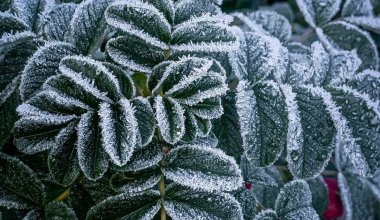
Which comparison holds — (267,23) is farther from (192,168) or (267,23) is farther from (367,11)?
(192,168)

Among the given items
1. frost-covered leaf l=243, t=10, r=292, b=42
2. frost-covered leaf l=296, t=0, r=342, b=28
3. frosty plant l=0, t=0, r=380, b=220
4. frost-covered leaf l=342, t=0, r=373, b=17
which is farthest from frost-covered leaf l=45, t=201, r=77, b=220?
frost-covered leaf l=342, t=0, r=373, b=17

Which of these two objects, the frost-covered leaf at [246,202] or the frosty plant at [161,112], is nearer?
the frosty plant at [161,112]

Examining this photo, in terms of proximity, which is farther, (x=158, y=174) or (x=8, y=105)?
(x=8, y=105)

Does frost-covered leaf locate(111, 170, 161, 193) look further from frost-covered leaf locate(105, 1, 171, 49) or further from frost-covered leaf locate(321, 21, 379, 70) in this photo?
frost-covered leaf locate(321, 21, 379, 70)

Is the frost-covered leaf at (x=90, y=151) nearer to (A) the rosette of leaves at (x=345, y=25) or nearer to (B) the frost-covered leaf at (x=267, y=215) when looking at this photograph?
(B) the frost-covered leaf at (x=267, y=215)

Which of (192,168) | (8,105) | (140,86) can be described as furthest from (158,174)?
(8,105)

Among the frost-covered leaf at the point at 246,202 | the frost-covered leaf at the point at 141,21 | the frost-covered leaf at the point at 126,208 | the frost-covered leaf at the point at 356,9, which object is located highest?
the frost-covered leaf at the point at 356,9

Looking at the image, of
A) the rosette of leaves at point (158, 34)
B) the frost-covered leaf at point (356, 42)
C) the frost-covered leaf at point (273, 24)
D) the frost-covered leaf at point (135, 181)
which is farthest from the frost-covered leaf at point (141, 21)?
the frost-covered leaf at point (356, 42)

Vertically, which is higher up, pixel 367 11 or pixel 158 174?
pixel 367 11
